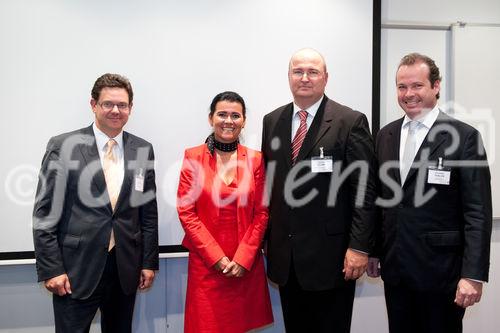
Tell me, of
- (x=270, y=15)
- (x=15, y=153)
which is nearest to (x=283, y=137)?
(x=270, y=15)

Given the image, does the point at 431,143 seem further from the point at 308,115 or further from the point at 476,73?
the point at 476,73

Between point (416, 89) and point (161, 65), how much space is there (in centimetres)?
156

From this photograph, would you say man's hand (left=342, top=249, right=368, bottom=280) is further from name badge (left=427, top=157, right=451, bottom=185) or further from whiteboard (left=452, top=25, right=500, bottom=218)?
whiteboard (left=452, top=25, right=500, bottom=218)

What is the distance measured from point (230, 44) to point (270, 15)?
1.09ft

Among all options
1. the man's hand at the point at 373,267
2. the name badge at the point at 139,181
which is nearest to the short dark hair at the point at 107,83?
the name badge at the point at 139,181

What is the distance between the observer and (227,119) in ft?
7.23

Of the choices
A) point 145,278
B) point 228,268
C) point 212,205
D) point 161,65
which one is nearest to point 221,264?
point 228,268

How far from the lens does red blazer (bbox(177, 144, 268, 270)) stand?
213cm

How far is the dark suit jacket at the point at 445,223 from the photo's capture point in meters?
1.81

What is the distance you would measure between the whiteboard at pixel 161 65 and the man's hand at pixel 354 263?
1.11m

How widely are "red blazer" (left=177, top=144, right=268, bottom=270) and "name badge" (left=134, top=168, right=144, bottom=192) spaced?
0.21 m

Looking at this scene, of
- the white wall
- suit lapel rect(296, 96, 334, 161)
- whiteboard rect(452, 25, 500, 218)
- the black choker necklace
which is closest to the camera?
suit lapel rect(296, 96, 334, 161)

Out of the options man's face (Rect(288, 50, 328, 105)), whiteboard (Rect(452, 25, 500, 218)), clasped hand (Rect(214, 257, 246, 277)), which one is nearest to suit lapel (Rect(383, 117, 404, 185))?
man's face (Rect(288, 50, 328, 105))

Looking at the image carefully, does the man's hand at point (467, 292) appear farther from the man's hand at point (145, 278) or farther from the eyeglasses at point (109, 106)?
the eyeglasses at point (109, 106)
